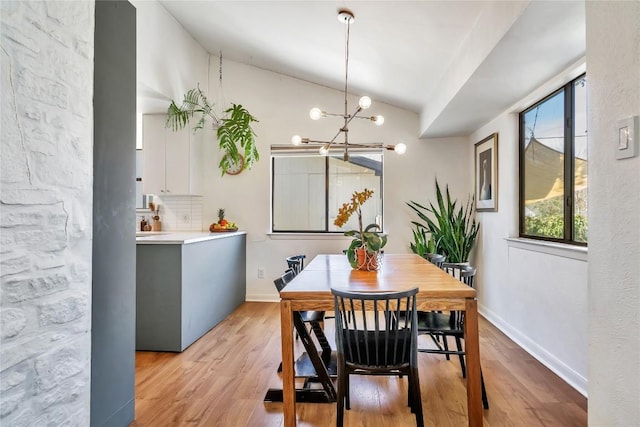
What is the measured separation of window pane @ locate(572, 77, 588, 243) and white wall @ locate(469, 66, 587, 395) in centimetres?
13

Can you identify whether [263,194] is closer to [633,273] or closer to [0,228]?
[0,228]

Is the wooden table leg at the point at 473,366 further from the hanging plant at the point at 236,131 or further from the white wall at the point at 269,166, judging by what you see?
the hanging plant at the point at 236,131

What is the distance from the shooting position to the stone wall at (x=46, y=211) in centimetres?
111

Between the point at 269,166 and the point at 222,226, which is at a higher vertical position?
the point at 269,166

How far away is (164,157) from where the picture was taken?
4148 mm

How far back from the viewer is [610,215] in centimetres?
110

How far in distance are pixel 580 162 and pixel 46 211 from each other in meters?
3.02

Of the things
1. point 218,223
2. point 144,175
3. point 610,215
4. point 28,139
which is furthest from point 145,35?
point 610,215

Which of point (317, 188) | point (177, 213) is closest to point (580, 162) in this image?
point (317, 188)

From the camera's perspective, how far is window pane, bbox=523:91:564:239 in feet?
8.68

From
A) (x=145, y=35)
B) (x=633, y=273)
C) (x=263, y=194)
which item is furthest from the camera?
(x=263, y=194)

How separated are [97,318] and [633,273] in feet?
6.82

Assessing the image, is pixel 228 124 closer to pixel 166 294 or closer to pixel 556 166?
pixel 166 294

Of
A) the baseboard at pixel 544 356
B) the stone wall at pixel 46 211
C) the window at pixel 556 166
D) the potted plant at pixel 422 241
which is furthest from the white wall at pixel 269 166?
the stone wall at pixel 46 211
